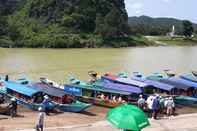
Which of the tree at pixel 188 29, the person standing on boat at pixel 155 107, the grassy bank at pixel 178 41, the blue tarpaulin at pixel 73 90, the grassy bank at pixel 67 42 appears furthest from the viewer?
the tree at pixel 188 29

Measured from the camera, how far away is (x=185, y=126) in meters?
17.0

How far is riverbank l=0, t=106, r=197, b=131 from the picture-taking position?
1638 centimetres

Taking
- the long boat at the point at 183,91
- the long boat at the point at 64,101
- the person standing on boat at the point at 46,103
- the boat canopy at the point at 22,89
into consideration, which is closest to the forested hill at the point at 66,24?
the long boat at the point at 183,91

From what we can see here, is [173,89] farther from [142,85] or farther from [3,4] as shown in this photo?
[3,4]

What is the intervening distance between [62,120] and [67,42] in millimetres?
67930

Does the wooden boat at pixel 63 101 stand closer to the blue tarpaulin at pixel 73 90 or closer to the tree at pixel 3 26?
the blue tarpaulin at pixel 73 90

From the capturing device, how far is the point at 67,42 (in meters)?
86.5

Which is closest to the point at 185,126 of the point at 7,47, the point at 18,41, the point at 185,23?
the point at 7,47

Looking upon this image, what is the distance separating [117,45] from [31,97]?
7038cm

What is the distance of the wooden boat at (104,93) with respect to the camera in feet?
74.6

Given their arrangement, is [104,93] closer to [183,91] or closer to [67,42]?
[183,91]

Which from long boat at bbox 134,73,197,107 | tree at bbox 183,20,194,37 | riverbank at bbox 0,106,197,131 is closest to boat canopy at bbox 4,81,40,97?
riverbank at bbox 0,106,197,131

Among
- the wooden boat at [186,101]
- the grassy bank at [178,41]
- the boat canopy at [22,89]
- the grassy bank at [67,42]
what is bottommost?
the grassy bank at [178,41]

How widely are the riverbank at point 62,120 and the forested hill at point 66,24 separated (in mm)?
63432
